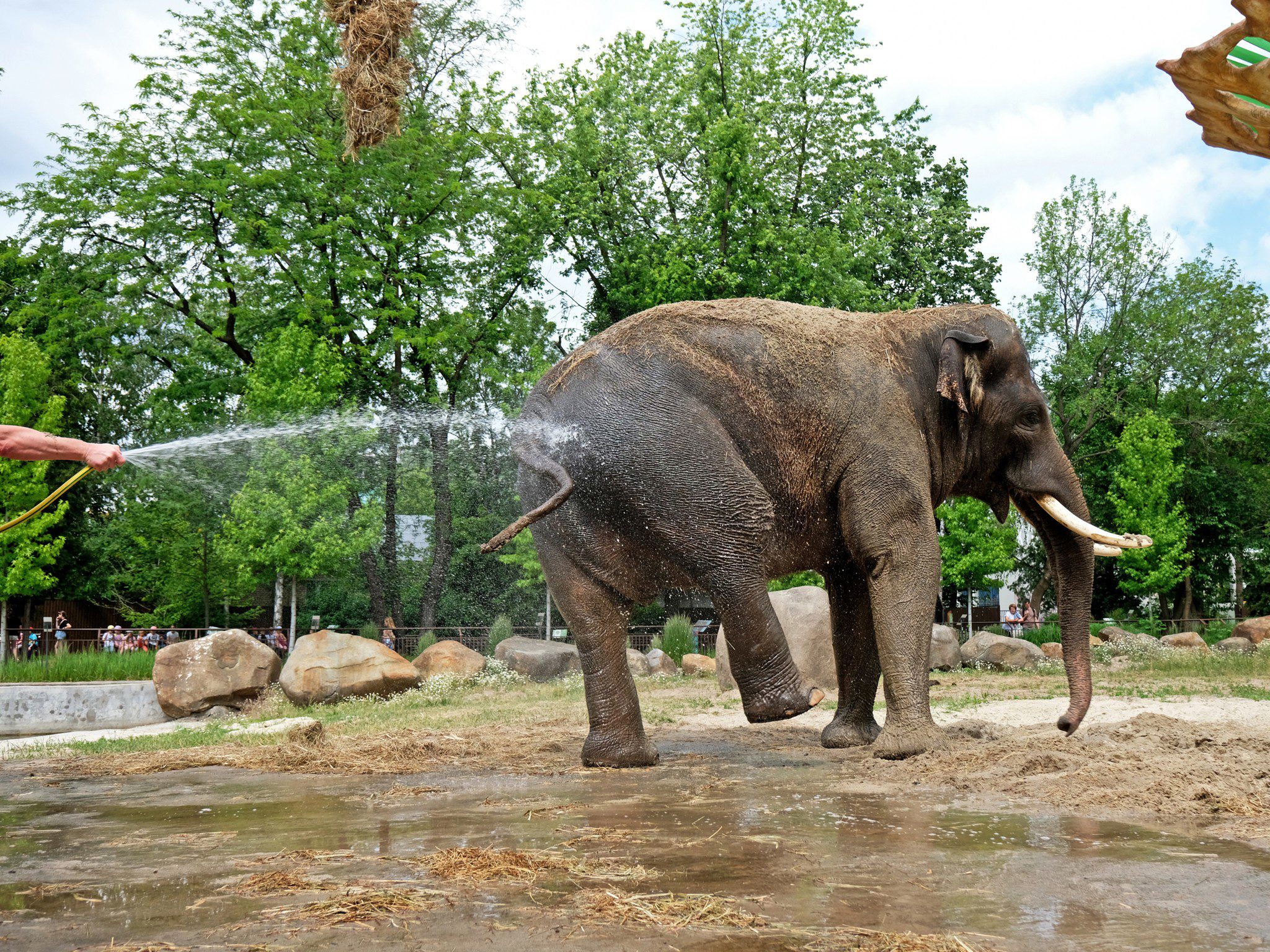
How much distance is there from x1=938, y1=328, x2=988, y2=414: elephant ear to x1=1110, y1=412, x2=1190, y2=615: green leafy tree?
88.7 ft

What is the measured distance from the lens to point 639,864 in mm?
3883

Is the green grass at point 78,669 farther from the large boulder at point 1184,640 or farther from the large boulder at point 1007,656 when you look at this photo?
the large boulder at point 1184,640

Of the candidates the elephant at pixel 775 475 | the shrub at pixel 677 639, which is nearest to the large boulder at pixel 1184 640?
the shrub at pixel 677 639

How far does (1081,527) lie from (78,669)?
634 inches

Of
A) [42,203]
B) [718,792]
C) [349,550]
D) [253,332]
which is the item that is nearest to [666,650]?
[349,550]

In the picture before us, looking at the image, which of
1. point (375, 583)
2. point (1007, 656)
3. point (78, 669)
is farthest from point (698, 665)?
point (78, 669)

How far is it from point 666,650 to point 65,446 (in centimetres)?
1754

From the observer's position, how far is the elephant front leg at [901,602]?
22.0ft

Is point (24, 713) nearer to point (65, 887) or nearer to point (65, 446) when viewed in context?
point (65, 446)

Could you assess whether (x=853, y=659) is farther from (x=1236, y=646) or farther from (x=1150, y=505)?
(x=1150, y=505)

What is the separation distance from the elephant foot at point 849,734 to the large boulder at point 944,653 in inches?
427

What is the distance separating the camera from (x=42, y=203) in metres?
26.9

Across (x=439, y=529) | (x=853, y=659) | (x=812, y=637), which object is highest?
(x=439, y=529)

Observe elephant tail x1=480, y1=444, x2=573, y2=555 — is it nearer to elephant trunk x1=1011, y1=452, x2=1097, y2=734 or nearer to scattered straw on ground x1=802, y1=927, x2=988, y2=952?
scattered straw on ground x1=802, y1=927, x2=988, y2=952
